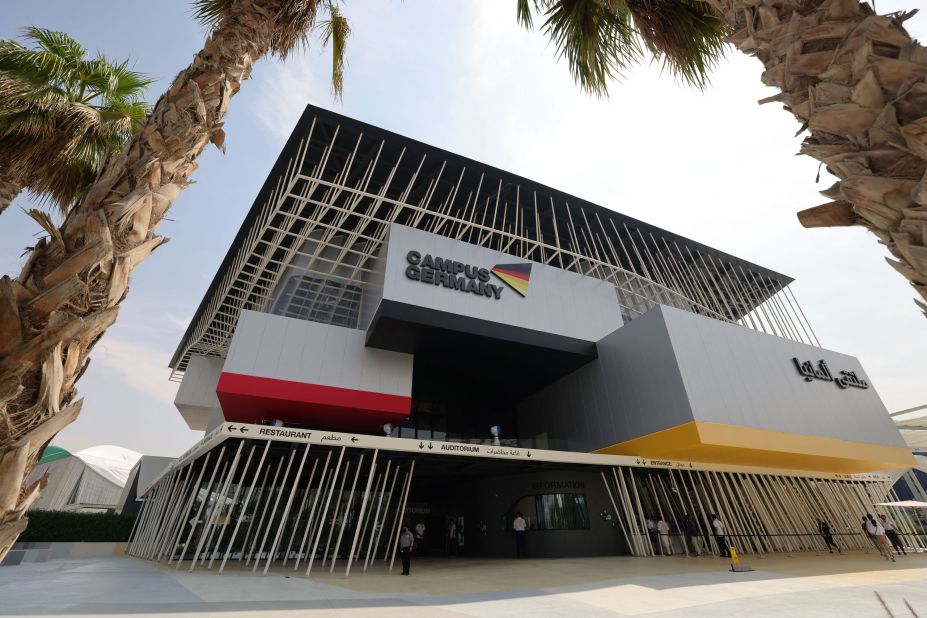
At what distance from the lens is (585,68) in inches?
227

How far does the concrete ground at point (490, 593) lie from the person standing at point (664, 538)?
3.65 m

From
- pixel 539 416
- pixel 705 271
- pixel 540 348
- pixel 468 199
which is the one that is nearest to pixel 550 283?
pixel 540 348

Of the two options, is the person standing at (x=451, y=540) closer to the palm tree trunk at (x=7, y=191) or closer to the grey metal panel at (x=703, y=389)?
the grey metal panel at (x=703, y=389)

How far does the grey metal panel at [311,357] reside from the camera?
47.3 ft

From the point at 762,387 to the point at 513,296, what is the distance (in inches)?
397

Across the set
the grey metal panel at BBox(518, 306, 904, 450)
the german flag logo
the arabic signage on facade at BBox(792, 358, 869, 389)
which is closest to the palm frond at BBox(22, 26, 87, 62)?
the german flag logo

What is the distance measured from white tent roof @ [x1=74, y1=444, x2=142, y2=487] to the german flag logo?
4143 centimetres

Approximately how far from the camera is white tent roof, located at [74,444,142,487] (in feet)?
123

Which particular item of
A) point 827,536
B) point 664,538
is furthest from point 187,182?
point 827,536

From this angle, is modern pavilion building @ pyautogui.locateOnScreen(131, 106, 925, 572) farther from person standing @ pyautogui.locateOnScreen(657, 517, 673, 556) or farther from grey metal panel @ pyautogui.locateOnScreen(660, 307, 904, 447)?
person standing @ pyautogui.locateOnScreen(657, 517, 673, 556)

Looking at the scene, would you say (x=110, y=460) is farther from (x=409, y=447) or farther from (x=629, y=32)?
(x=629, y=32)

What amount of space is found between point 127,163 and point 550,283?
58.0 feet

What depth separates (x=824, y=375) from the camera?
58.0ft

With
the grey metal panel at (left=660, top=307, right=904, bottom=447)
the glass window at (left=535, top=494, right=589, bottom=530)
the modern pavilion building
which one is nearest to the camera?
the modern pavilion building
